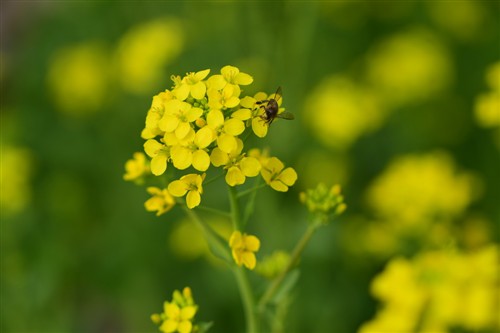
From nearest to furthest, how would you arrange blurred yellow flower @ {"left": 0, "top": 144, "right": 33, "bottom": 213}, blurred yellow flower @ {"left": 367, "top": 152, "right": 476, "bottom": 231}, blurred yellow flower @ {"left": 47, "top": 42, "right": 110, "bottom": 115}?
blurred yellow flower @ {"left": 367, "top": 152, "right": 476, "bottom": 231}
blurred yellow flower @ {"left": 0, "top": 144, "right": 33, "bottom": 213}
blurred yellow flower @ {"left": 47, "top": 42, "right": 110, "bottom": 115}

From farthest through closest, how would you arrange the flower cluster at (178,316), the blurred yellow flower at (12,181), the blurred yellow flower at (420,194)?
Result: the blurred yellow flower at (12,181) < the blurred yellow flower at (420,194) < the flower cluster at (178,316)

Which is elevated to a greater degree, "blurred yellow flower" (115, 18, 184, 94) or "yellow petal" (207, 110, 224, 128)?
"blurred yellow flower" (115, 18, 184, 94)

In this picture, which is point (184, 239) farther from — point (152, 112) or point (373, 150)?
point (152, 112)

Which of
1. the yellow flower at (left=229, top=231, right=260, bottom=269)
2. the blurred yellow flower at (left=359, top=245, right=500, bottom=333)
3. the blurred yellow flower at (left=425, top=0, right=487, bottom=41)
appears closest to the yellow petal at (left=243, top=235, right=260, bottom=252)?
the yellow flower at (left=229, top=231, right=260, bottom=269)

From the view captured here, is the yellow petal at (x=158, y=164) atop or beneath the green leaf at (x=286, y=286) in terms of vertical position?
atop

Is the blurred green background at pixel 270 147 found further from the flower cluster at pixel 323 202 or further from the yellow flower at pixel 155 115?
the yellow flower at pixel 155 115

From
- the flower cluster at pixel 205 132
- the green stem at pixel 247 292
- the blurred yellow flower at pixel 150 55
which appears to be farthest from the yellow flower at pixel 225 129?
the blurred yellow flower at pixel 150 55

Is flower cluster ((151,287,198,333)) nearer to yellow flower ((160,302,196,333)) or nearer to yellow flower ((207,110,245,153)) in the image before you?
yellow flower ((160,302,196,333))
